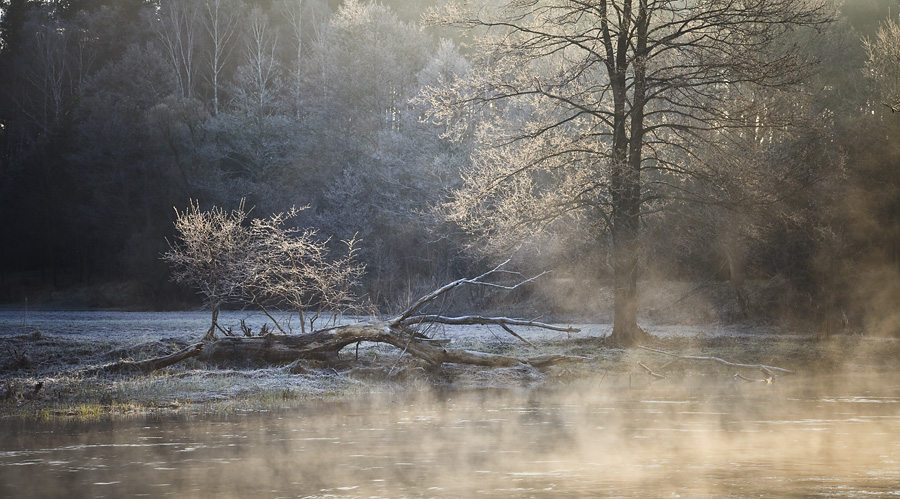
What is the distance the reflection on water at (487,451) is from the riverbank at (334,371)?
141 centimetres

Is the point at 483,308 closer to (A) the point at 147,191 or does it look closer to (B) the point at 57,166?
(A) the point at 147,191

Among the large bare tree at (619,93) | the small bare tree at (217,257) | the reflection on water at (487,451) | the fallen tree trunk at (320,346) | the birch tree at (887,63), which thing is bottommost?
the reflection on water at (487,451)

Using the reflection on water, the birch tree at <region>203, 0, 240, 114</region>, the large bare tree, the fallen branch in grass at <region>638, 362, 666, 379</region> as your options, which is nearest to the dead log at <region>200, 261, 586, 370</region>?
the reflection on water

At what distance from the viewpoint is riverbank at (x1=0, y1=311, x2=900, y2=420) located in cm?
1559

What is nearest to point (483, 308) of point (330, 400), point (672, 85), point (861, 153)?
point (861, 153)

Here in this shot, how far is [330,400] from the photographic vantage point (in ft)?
54.4

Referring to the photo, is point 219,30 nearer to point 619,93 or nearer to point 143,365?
point 619,93

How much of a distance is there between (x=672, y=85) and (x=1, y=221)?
4972cm

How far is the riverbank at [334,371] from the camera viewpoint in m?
15.6

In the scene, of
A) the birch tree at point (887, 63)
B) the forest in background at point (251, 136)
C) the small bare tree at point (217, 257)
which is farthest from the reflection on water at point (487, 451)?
the birch tree at point (887, 63)

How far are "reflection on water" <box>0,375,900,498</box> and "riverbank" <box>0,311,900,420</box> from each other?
1.41 meters

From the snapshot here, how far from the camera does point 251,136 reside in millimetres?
56625

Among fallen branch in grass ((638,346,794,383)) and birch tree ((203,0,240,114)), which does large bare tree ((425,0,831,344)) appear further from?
birch tree ((203,0,240,114))

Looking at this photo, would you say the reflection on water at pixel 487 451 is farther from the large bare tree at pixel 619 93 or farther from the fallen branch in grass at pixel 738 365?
the large bare tree at pixel 619 93
